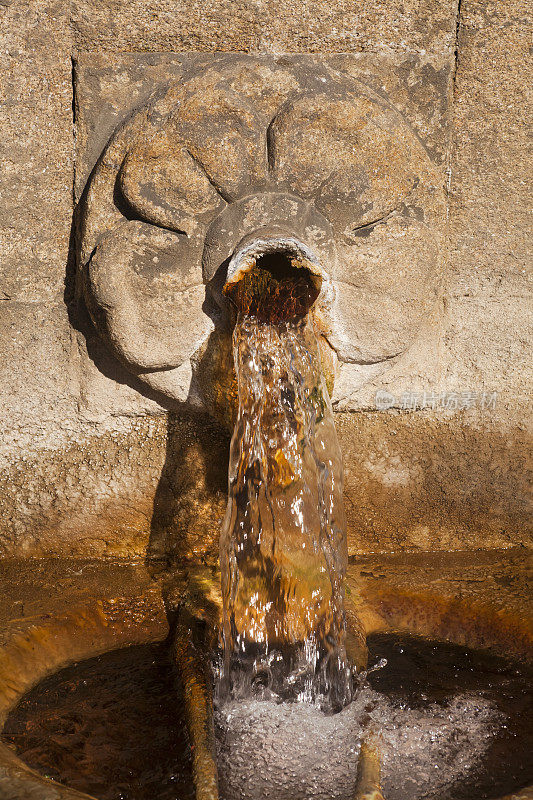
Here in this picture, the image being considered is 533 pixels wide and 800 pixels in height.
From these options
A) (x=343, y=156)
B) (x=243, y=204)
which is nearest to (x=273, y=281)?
(x=243, y=204)

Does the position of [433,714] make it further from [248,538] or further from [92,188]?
[92,188]

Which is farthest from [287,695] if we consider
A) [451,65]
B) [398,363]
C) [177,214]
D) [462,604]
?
[451,65]

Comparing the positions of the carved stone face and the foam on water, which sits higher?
the carved stone face

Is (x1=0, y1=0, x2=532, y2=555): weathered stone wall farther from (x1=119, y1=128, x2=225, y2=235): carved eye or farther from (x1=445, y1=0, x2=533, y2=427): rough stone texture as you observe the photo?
(x1=119, y1=128, x2=225, y2=235): carved eye

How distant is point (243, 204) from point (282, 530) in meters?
0.67

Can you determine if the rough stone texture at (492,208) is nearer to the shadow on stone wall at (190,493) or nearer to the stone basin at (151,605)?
the stone basin at (151,605)

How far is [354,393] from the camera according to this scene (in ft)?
5.46

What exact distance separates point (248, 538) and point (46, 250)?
0.75 metres

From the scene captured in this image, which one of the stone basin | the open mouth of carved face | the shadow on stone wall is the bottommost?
the stone basin

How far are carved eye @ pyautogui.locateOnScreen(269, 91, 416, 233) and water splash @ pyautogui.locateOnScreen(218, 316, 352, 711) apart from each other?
25 centimetres

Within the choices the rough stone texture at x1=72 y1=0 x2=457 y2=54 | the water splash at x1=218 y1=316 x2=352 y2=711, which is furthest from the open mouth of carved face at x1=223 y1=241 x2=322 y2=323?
the rough stone texture at x1=72 y1=0 x2=457 y2=54

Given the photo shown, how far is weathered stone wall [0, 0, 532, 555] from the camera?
1451 mm

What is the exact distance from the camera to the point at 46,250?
1.54 meters

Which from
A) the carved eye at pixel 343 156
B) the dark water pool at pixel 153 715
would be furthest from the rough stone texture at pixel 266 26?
the dark water pool at pixel 153 715
